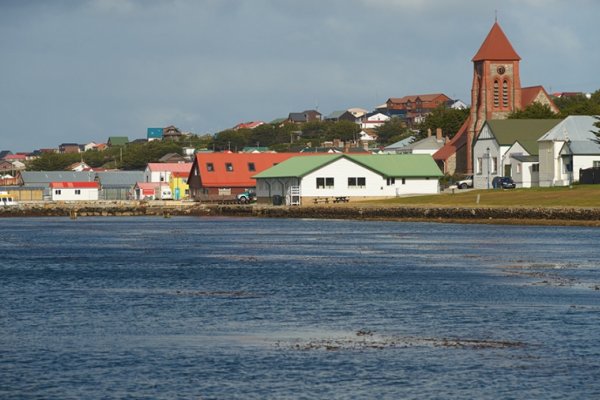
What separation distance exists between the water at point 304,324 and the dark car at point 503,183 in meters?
55.3

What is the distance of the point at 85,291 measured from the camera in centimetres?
4416

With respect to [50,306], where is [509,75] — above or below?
above

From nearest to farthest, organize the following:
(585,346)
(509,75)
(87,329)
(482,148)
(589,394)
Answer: (589,394), (585,346), (87,329), (482,148), (509,75)

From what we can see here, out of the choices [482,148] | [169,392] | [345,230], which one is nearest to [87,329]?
[169,392]

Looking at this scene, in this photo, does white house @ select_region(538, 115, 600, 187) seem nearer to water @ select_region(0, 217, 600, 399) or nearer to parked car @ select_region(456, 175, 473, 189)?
parked car @ select_region(456, 175, 473, 189)

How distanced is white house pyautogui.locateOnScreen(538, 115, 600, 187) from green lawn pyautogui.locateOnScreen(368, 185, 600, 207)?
5.41m

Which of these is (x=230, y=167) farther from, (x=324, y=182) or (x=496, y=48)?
(x=496, y=48)

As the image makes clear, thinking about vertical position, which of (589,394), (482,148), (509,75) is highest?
(509,75)

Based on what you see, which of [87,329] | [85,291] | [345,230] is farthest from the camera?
[345,230]

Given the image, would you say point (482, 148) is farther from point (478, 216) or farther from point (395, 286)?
point (395, 286)

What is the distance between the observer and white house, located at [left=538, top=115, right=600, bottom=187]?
11469 centimetres

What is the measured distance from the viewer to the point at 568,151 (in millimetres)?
115312

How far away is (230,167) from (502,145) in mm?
36016

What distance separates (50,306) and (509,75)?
12367cm
